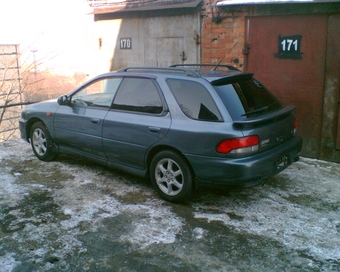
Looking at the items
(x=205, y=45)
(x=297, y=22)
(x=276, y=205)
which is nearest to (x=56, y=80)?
(x=205, y=45)

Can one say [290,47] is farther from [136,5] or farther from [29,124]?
[29,124]

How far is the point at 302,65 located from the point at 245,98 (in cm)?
252

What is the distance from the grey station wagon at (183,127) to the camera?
168 inches

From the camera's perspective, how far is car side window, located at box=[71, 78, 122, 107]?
5.44 m

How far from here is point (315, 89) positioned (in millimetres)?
6547

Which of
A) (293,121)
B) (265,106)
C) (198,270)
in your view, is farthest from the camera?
(293,121)

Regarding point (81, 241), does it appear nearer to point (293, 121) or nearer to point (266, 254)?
point (266, 254)

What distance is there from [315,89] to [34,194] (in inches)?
186

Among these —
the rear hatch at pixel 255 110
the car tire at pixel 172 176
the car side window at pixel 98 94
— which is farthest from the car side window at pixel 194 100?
the car side window at pixel 98 94

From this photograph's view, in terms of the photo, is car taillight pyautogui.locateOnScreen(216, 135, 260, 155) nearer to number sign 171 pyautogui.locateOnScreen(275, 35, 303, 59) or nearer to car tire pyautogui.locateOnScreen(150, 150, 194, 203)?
car tire pyautogui.locateOnScreen(150, 150, 194, 203)

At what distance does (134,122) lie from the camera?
16.4 ft

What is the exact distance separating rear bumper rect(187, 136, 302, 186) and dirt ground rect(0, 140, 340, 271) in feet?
1.53

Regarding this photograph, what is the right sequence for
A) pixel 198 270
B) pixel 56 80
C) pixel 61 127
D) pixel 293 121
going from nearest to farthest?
pixel 198 270 < pixel 293 121 < pixel 61 127 < pixel 56 80

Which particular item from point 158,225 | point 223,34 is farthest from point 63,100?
point 223,34
